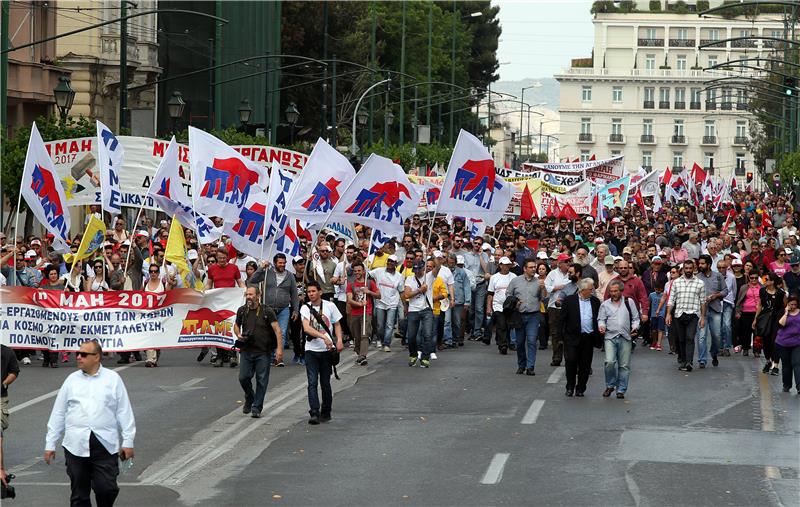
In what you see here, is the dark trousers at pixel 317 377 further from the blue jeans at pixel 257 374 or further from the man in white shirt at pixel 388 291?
the man in white shirt at pixel 388 291

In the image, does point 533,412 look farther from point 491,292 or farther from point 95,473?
point 491,292

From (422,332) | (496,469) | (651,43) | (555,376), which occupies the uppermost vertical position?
(651,43)

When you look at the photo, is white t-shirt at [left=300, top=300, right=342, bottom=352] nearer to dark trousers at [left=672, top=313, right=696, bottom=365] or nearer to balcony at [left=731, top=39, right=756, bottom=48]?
dark trousers at [left=672, top=313, right=696, bottom=365]

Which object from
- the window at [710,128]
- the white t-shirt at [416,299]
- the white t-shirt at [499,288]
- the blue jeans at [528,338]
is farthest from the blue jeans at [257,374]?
the window at [710,128]

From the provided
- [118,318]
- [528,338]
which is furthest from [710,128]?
[118,318]

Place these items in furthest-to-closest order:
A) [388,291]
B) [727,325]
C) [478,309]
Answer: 1. [478,309]
2. [727,325]
3. [388,291]

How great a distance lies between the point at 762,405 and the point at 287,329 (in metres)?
6.44

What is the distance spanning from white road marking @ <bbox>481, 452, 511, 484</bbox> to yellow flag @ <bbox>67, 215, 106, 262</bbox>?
29.8 feet

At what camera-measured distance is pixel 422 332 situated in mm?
21391

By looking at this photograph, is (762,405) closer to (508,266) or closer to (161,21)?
(508,266)

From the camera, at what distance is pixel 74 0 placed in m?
46.4

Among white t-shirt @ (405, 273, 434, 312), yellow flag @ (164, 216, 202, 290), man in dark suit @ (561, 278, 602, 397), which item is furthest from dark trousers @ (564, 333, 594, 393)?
yellow flag @ (164, 216, 202, 290)

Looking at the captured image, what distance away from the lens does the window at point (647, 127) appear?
488ft

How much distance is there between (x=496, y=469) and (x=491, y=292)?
10.9 metres
